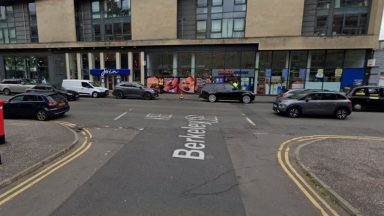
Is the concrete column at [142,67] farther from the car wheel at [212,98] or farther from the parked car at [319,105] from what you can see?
the parked car at [319,105]

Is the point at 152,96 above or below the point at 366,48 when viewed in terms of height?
below

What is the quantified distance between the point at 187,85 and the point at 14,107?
17.4m

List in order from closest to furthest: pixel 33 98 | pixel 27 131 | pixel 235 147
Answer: pixel 235 147
pixel 27 131
pixel 33 98

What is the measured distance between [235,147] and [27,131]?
7823 mm

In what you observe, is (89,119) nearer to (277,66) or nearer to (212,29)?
(212,29)

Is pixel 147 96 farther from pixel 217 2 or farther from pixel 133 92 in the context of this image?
pixel 217 2

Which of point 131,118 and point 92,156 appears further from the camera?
point 131,118

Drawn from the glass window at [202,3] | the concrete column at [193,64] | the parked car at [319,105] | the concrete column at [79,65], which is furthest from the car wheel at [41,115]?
the glass window at [202,3]

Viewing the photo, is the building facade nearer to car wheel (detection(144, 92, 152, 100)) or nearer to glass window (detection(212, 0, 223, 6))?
glass window (detection(212, 0, 223, 6))

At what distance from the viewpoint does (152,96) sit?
69.1 feet

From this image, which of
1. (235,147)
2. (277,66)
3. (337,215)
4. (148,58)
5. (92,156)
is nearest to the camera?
(337,215)

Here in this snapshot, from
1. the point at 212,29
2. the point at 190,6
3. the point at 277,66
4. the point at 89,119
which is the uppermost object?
the point at 190,6

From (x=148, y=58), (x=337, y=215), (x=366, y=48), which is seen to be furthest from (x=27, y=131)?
(x=366, y=48)

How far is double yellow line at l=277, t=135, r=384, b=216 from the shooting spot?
392 cm
